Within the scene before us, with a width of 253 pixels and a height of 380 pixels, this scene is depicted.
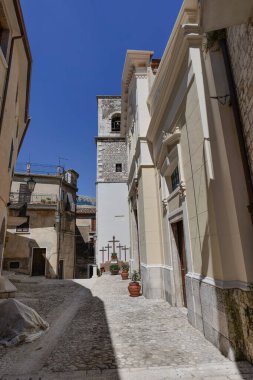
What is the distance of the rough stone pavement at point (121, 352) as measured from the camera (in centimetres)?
332

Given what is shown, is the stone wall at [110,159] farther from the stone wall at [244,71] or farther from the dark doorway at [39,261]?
the stone wall at [244,71]

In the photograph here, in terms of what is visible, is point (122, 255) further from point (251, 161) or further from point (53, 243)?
point (251, 161)

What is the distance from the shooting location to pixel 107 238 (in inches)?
861

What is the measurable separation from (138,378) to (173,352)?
102cm

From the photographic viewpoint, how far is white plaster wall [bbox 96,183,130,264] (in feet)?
72.0

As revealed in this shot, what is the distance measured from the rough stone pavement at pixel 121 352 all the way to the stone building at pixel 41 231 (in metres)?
16.7

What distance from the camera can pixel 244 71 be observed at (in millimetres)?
4012

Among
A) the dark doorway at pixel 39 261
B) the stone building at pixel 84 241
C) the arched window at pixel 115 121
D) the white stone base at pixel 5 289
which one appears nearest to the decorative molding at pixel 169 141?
the white stone base at pixel 5 289

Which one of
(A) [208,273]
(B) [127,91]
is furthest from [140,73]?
(A) [208,273]

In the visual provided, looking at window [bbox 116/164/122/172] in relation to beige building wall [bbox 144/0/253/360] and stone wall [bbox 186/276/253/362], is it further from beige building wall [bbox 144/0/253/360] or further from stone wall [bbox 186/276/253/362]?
stone wall [bbox 186/276/253/362]

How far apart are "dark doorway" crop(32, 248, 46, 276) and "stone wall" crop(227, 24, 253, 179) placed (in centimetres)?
2185

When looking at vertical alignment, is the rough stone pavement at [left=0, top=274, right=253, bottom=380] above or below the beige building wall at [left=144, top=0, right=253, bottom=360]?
below

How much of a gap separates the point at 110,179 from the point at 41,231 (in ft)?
27.5

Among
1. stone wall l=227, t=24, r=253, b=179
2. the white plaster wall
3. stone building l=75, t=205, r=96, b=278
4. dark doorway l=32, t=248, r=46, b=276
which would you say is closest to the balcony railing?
dark doorway l=32, t=248, r=46, b=276
